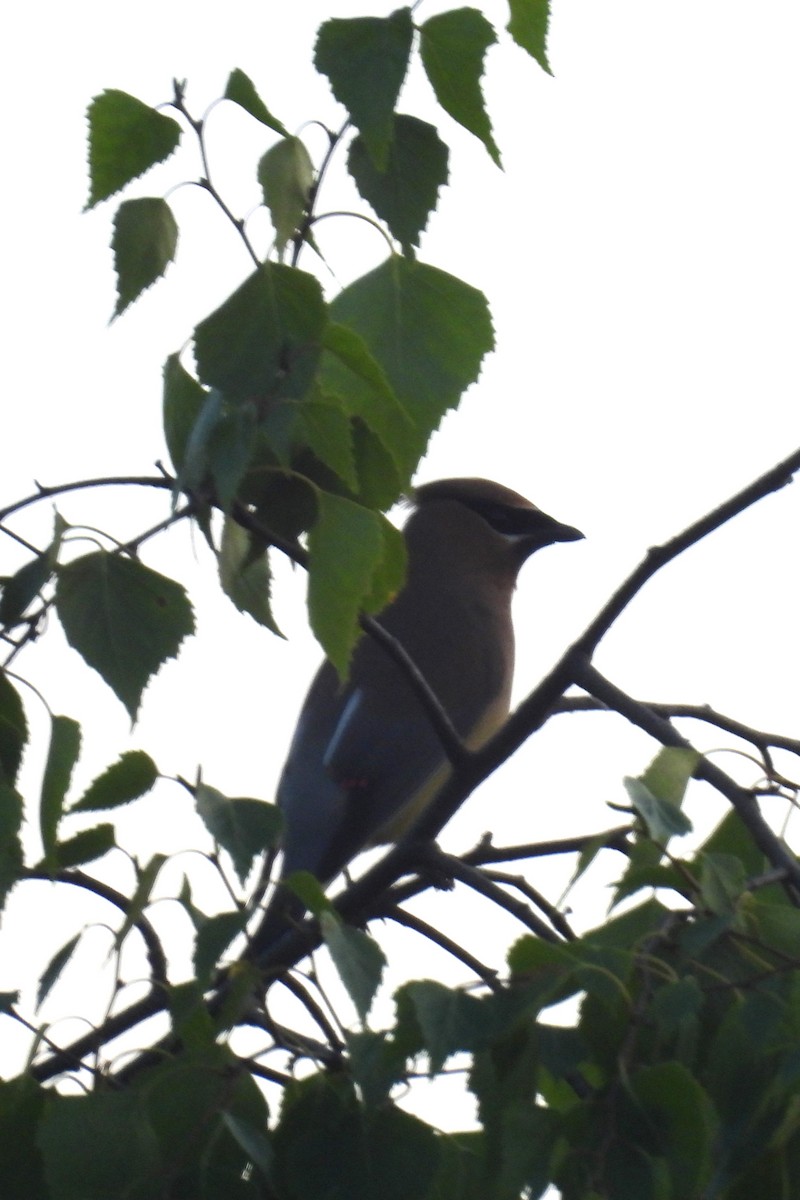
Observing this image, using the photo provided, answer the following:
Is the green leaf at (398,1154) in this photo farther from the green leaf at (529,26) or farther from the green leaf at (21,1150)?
the green leaf at (529,26)

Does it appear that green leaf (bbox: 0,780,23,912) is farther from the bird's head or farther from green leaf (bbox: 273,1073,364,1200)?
the bird's head

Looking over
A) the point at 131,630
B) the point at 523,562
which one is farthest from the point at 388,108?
the point at 523,562

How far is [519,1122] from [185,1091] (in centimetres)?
31

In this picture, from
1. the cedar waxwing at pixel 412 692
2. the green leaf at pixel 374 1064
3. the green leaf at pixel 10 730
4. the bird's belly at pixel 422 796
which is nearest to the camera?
the green leaf at pixel 374 1064

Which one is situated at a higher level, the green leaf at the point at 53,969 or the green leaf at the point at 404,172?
the green leaf at the point at 404,172

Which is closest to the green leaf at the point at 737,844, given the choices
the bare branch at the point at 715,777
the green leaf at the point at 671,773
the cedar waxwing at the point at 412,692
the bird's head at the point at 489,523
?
the bare branch at the point at 715,777

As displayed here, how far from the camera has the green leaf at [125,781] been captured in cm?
183

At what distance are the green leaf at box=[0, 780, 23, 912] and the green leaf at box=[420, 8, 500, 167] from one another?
82 cm

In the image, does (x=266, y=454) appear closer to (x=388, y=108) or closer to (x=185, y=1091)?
(x=388, y=108)

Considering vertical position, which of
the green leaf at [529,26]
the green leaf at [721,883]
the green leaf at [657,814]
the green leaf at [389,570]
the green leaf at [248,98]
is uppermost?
the green leaf at [529,26]

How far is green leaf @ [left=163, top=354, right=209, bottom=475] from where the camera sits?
1.93 m

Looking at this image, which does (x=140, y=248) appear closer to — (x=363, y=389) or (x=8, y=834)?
(x=363, y=389)

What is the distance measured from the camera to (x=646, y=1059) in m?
1.50

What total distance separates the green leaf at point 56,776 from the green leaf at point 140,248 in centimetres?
47
